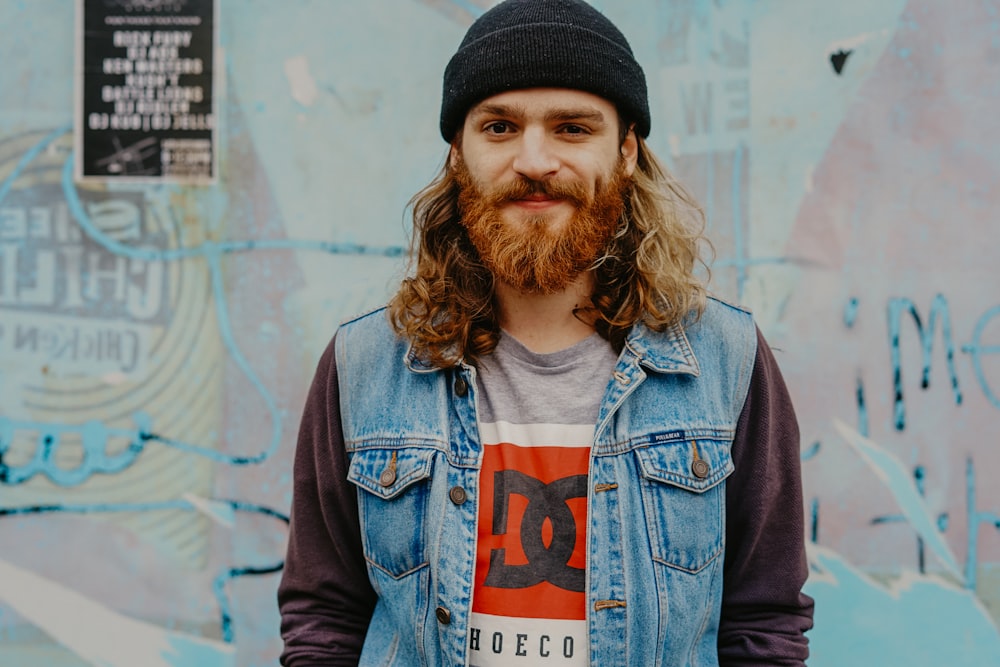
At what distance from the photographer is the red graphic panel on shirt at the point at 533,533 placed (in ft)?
5.07

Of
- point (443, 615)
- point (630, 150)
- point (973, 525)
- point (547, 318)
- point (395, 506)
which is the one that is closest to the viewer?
point (443, 615)

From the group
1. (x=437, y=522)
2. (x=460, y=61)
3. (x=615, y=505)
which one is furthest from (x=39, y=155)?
(x=615, y=505)

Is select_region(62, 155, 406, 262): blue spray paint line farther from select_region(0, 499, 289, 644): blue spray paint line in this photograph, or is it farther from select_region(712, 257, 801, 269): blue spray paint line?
select_region(712, 257, 801, 269): blue spray paint line

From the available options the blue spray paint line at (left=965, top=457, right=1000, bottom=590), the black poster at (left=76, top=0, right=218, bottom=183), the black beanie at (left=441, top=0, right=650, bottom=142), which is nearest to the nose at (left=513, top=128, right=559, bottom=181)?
the black beanie at (left=441, top=0, right=650, bottom=142)

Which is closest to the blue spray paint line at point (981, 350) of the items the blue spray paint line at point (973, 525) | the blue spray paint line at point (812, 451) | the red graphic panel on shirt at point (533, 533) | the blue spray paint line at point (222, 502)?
the blue spray paint line at point (973, 525)

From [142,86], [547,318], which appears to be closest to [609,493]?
[547,318]

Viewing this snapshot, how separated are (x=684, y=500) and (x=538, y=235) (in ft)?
1.98

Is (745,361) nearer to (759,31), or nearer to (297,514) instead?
(297,514)

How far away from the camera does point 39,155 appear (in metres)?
2.88

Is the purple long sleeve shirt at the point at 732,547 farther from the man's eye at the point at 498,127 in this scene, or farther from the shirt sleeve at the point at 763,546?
the man's eye at the point at 498,127

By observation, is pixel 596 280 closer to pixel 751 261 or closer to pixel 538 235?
pixel 538 235

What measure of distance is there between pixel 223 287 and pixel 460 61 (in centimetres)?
145

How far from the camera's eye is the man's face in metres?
1.70

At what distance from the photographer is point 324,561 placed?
1.75 metres
